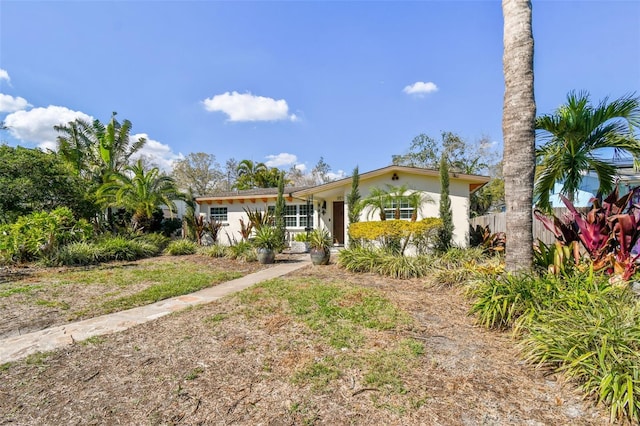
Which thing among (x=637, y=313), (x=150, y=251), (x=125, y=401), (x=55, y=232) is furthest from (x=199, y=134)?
(x=637, y=313)

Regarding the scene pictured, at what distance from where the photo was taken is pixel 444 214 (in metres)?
10.9

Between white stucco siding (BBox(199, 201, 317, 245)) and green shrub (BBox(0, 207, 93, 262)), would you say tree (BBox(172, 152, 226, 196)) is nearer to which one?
white stucco siding (BBox(199, 201, 317, 245))

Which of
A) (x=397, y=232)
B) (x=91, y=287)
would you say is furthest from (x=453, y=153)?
(x=91, y=287)

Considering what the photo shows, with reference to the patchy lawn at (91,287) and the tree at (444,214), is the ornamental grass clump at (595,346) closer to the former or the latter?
the patchy lawn at (91,287)

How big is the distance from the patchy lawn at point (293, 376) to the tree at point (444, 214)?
20.8ft

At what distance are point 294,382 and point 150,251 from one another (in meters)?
12.7

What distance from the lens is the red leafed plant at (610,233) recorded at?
15.9ft

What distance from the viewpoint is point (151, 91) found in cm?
1256

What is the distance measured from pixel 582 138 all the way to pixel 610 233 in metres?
3.25

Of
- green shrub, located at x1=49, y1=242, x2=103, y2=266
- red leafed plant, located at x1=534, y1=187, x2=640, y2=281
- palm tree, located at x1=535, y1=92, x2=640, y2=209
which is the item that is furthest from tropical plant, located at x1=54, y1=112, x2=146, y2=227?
red leafed plant, located at x1=534, y1=187, x2=640, y2=281

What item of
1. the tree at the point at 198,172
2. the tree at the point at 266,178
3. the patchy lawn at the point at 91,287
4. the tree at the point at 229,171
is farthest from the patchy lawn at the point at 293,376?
the tree at the point at 229,171

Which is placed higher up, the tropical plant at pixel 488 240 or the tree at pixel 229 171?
the tree at pixel 229 171

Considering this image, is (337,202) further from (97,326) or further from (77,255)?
(97,326)

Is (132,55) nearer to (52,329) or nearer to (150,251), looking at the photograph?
(150,251)
